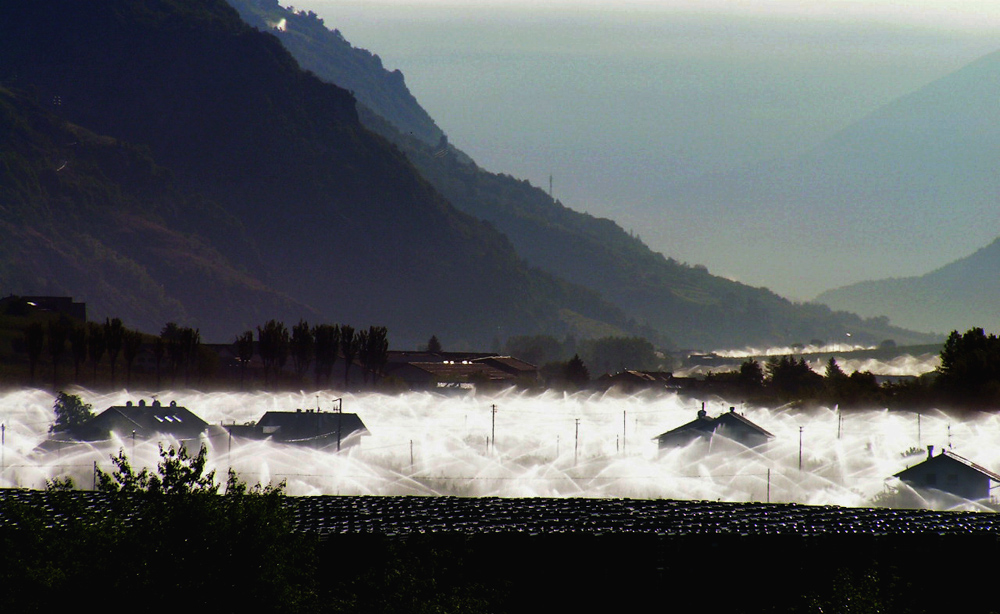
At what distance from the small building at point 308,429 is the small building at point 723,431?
109 feet

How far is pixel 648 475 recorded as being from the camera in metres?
102

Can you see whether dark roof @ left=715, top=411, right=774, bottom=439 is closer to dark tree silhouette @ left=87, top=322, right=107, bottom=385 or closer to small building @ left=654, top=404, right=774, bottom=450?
small building @ left=654, top=404, right=774, bottom=450

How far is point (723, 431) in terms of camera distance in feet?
377

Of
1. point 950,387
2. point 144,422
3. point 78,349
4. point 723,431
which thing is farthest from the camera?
point 78,349

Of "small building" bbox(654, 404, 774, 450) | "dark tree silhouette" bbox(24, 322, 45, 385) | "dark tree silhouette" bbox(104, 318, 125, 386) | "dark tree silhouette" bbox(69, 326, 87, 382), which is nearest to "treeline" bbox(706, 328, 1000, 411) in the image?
"small building" bbox(654, 404, 774, 450)

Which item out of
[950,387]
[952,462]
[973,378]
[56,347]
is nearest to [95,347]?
[56,347]

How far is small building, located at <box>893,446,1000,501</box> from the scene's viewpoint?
8656 centimetres

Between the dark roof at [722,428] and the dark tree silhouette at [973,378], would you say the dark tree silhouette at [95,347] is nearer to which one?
the dark roof at [722,428]

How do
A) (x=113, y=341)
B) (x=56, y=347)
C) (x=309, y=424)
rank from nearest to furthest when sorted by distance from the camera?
(x=309, y=424) → (x=56, y=347) → (x=113, y=341)

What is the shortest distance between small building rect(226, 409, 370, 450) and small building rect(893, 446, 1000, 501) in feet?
188

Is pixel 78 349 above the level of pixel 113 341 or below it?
below

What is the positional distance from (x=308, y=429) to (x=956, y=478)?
64672mm

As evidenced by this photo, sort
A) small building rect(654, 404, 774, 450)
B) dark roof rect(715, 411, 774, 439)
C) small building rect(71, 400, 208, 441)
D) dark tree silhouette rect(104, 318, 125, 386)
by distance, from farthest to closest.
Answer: dark tree silhouette rect(104, 318, 125, 386), small building rect(71, 400, 208, 441), dark roof rect(715, 411, 774, 439), small building rect(654, 404, 774, 450)

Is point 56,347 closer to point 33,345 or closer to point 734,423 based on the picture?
point 33,345
